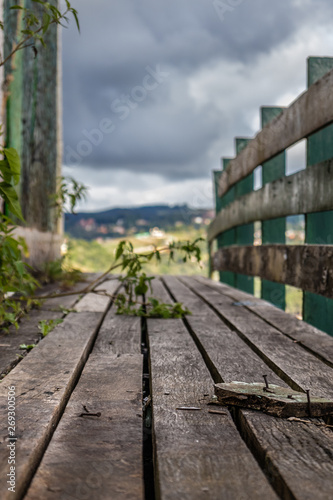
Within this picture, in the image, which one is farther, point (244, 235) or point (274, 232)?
point (244, 235)

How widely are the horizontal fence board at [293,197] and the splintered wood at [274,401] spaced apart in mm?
1047

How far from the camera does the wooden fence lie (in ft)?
6.18

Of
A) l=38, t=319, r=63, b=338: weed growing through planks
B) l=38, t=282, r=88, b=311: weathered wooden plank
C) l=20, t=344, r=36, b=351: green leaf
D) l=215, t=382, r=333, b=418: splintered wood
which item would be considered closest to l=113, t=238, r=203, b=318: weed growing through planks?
l=38, t=282, r=88, b=311: weathered wooden plank

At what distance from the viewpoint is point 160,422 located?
0.93 metres

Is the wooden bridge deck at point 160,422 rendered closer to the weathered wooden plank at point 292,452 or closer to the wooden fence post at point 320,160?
the weathered wooden plank at point 292,452

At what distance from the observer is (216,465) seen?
0.75 meters

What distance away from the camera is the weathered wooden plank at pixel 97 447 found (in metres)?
0.69

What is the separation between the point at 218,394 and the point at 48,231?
382 centimetres

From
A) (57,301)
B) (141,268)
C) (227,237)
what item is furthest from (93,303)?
(227,237)

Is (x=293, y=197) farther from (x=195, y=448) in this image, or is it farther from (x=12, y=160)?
(x=195, y=448)

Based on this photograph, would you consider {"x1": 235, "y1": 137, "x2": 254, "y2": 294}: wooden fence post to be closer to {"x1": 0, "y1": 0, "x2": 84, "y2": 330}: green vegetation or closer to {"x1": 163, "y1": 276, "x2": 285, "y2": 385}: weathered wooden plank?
{"x1": 163, "y1": 276, "x2": 285, "y2": 385}: weathered wooden plank

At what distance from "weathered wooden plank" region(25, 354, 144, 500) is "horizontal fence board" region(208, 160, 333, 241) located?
1.20m

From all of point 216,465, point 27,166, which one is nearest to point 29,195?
point 27,166

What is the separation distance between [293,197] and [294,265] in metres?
0.37
